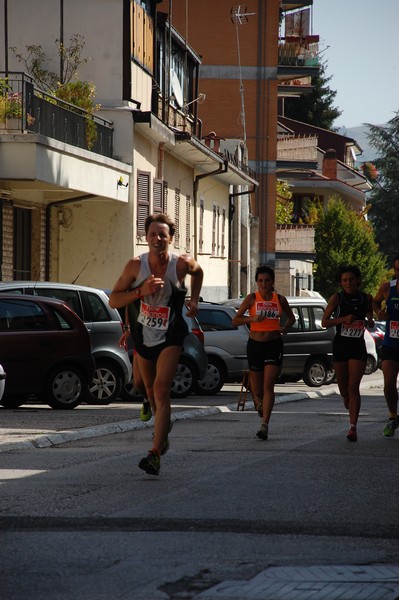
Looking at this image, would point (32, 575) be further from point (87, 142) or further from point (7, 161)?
point (87, 142)

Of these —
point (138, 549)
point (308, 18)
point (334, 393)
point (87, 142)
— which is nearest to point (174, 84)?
point (87, 142)

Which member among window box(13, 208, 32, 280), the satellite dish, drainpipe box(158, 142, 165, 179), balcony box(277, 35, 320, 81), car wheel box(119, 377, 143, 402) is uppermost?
balcony box(277, 35, 320, 81)

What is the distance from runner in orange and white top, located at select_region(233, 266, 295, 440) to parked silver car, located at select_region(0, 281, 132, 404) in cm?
552

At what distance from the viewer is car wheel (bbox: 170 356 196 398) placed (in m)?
23.4

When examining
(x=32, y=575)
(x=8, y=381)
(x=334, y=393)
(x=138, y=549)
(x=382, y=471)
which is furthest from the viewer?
(x=334, y=393)

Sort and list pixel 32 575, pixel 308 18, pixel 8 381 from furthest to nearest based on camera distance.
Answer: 1. pixel 308 18
2. pixel 8 381
3. pixel 32 575

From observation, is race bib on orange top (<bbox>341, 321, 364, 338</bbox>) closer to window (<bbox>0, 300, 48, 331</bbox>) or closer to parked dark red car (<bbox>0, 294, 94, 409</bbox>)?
parked dark red car (<bbox>0, 294, 94, 409</bbox>)

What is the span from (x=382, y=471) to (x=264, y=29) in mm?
51600

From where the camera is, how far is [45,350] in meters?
18.6

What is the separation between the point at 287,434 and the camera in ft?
50.9

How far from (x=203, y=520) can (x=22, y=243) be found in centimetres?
2154

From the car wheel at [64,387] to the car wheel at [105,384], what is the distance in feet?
4.96

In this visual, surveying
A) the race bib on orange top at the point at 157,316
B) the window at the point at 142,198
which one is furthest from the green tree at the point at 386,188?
the race bib on orange top at the point at 157,316

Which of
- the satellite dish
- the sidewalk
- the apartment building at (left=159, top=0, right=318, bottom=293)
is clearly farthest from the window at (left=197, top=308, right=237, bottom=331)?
the apartment building at (left=159, top=0, right=318, bottom=293)
